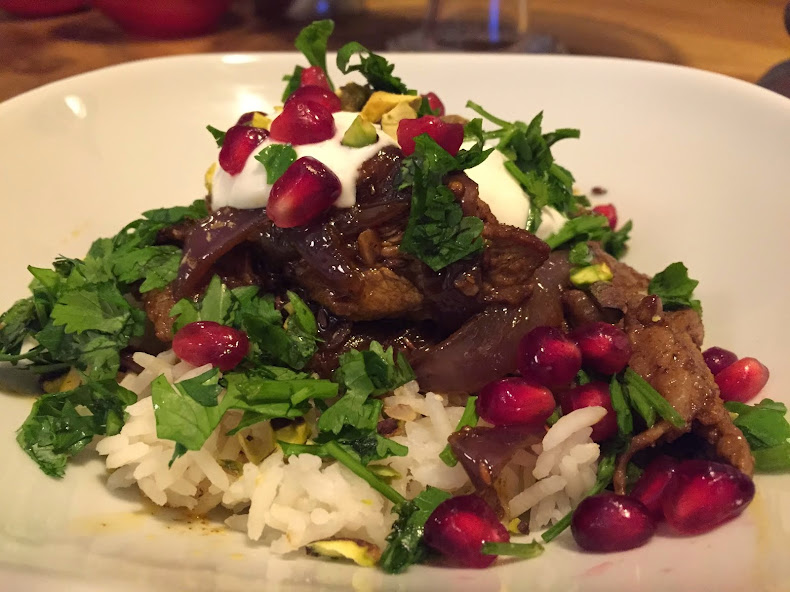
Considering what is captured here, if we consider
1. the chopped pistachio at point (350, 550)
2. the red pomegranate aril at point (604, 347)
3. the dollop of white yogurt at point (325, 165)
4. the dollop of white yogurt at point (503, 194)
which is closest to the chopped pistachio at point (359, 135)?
the dollop of white yogurt at point (325, 165)

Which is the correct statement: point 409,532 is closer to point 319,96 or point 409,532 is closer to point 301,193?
point 301,193

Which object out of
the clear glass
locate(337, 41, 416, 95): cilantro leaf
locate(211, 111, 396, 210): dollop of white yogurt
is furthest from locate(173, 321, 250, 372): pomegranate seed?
the clear glass

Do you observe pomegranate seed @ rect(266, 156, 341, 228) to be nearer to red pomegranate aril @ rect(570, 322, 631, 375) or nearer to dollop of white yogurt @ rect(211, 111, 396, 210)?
dollop of white yogurt @ rect(211, 111, 396, 210)

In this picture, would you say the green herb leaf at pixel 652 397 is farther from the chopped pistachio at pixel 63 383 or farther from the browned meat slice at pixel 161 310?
the chopped pistachio at pixel 63 383

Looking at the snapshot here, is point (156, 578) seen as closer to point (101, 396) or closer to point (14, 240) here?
point (101, 396)

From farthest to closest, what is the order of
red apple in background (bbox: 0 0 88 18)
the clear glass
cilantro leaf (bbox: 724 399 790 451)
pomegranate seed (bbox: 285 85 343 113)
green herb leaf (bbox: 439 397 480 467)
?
red apple in background (bbox: 0 0 88 18) → the clear glass → pomegranate seed (bbox: 285 85 343 113) → green herb leaf (bbox: 439 397 480 467) → cilantro leaf (bbox: 724 399 790 451)

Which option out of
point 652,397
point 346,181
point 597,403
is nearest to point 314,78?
point 346,181

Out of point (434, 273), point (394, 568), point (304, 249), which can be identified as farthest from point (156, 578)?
point (434, 273)
